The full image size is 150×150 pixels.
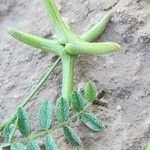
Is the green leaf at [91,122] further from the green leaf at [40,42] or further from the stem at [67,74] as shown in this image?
the green leaf at [40,42]

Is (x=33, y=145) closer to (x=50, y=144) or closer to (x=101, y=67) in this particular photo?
(x=50, y=144)

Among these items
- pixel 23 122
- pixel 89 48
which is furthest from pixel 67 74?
pixel 23 122

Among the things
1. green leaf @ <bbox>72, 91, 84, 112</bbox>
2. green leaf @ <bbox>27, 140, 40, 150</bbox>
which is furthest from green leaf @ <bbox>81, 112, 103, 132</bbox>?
green leaf @ <bbox>27, 140, 40, 150</bbox>

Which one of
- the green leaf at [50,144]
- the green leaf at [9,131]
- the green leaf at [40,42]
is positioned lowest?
the green leaf at [50,144]

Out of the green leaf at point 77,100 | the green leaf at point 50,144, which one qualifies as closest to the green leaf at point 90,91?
the green leaf at point 77,100

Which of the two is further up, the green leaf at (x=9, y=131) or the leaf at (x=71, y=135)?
the green leaf at (x=9, y=131)

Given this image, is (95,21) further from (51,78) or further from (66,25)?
(51,78)

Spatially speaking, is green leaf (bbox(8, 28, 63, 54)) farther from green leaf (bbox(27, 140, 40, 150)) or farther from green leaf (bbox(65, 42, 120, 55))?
green leaf (bbox(27, 140, 40, 150))
